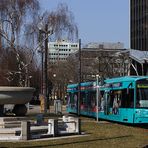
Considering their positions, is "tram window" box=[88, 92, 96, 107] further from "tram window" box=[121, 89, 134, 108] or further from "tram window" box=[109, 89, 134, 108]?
"tram window" box=[121, 89, 134, 108]

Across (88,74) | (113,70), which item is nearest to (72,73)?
(88,74)

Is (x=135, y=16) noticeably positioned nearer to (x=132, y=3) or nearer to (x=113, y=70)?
(x=132, y=3)

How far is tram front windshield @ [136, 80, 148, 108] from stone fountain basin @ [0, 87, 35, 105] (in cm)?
793

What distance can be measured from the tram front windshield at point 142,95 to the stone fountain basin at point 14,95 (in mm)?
7934

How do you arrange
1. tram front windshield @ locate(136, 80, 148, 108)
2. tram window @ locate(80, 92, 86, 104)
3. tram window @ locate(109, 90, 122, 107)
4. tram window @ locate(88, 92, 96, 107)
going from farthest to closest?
1. tram window @ locate(80, 92, 86, 104)
2. tram window @ locate(88, 92, 96, 107)
3. tram window @ locate(109, 90, 122, 107)
4. tram front windshield @ locate(136, 80, 148, 108)

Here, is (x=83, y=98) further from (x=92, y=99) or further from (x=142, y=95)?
(x=142, y=95)

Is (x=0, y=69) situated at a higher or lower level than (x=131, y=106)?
higher

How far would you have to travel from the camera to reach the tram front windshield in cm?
2955

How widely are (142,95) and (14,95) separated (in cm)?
926

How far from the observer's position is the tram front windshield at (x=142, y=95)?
1163 inches

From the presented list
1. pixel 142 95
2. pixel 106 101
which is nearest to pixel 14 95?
pixel 142 95

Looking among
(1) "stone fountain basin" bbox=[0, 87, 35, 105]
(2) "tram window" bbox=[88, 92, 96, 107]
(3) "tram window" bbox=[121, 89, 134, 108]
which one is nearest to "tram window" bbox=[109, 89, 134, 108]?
(3) "tram window" bbox=[121, 89, 134, 108]

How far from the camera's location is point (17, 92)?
23.2 m

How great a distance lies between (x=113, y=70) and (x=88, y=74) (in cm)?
714
